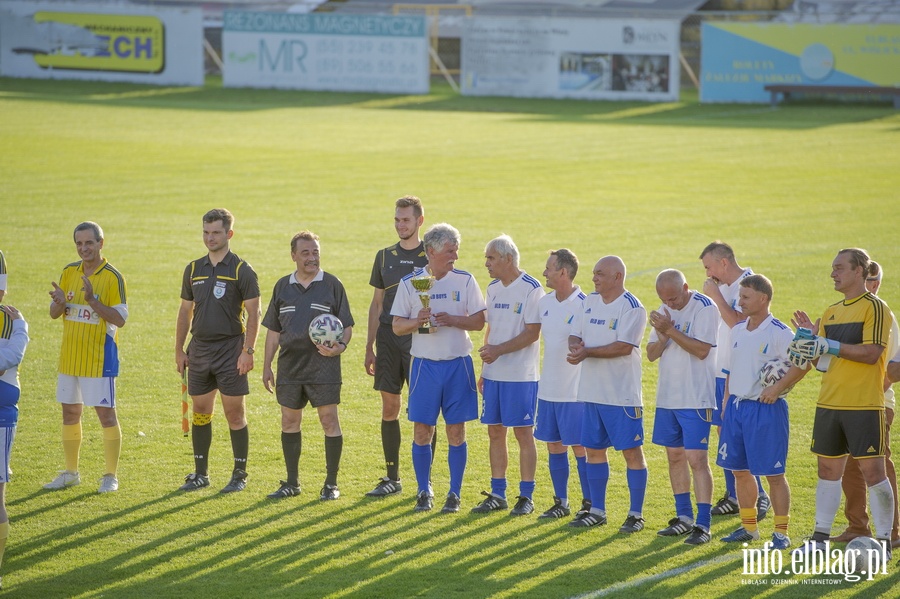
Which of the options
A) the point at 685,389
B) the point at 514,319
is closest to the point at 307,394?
the point at 514,319

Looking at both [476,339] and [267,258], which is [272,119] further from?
[476,339]

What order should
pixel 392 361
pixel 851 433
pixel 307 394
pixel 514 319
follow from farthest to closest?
pixel 392 361
pixel 307 394
pixel 514 319
pixel 851 433

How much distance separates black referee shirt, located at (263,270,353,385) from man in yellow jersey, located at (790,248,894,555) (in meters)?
3.76

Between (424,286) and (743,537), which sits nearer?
(743,537)

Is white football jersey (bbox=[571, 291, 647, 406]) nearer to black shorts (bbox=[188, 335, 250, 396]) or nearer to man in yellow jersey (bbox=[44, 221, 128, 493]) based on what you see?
black shorts (bbox=[188, 335, 250, 396])

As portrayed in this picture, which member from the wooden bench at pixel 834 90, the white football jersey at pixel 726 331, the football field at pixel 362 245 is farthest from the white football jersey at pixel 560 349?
the wooden bench at pixel 834 90

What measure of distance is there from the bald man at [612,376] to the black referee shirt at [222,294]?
2833 mm

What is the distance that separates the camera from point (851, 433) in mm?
7734

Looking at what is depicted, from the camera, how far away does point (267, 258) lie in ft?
62.7

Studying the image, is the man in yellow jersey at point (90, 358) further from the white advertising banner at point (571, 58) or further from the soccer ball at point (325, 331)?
the white advertising banner at point (571, 58)

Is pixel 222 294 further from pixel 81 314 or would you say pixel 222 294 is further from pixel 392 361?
pixel 392 361

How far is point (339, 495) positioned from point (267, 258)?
33.6 feet

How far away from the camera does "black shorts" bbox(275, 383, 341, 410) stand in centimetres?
923

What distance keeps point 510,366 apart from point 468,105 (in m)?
36.0
